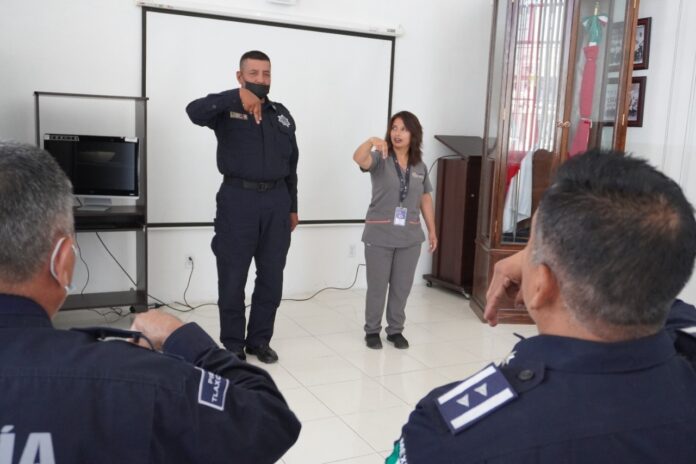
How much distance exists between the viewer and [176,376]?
97 centimetres

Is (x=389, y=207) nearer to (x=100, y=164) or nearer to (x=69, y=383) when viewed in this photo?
(x=100, y=164)

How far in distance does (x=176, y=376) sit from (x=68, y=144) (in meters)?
3.49

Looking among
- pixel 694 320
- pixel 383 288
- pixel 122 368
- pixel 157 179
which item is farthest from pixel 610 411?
pixel 157 179

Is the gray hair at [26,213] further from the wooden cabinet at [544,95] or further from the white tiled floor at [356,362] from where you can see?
the wooden cabinet at [544,95]

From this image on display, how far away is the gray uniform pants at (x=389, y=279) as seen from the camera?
4.03 metres

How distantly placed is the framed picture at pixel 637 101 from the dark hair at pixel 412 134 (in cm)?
177

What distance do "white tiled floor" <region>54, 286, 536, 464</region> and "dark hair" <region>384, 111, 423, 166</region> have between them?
44.2 inches

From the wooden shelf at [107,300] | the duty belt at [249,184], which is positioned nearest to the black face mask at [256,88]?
the duty belt at [249,184]

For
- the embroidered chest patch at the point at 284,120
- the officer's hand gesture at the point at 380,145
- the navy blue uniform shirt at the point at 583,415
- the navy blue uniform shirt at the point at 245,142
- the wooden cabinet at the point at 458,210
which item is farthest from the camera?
the wooden cabinet at the point at 458,210

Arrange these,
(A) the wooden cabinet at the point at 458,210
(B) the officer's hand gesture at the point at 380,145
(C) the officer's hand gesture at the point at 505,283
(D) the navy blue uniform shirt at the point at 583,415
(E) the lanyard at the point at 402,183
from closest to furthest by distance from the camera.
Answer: (D) the navy blue uniform shirt at the point at 583,415, (C) the officer's hand gesture at the point at 505,283, (B) the officer's hand gesture at the point at 380,145, (E) the lanyard at the point at 402,183, (A) the wooden cabinet at the point at 458,210

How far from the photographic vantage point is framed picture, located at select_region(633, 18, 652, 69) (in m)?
4.82

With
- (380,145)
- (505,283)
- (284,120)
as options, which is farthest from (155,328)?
(380,145)

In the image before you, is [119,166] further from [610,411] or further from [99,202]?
[610,411]

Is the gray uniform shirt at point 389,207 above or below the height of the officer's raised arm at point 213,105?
below
